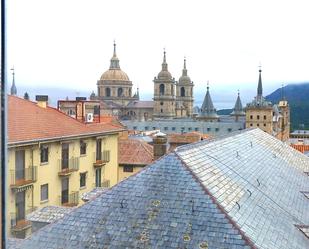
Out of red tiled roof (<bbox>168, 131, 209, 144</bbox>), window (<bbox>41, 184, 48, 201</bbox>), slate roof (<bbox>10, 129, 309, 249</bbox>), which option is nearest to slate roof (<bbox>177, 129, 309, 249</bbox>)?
slate roof (<bbox>10, 129, 309, 249</bbox>)

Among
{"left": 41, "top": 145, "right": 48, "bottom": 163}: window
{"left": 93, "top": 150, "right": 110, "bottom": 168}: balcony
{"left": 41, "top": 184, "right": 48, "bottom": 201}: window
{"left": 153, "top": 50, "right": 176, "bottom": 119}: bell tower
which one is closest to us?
{"left": 41, "top": 145, "right": 48, "bottom": 163}: window

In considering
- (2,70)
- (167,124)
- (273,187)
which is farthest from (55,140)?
(167,124)

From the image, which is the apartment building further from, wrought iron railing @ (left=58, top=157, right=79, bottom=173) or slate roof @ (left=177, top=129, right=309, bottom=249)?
slate roof @ (left=177, top=129, right=309, bottom=249)

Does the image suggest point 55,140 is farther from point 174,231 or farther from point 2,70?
point 2,70

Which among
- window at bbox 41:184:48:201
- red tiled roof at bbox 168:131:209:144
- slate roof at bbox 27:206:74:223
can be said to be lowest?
window at bbox 41:184:48:201

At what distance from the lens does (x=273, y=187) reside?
25.9 ft

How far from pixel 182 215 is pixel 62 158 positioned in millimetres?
7147

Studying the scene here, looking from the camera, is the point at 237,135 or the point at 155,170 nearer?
the point at 155,170

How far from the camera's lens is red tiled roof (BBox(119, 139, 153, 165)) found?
14.9 m

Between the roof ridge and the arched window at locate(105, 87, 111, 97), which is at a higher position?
the arched window at locate(105, 87, 111, 97)

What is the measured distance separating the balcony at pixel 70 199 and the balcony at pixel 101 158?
1.33m

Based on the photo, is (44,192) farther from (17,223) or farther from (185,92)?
(185,92)

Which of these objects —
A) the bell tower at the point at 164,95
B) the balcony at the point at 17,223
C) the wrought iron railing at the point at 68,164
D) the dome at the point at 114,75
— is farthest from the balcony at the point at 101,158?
the dome at the point at 114,75

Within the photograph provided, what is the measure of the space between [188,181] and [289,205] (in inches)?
94.9
